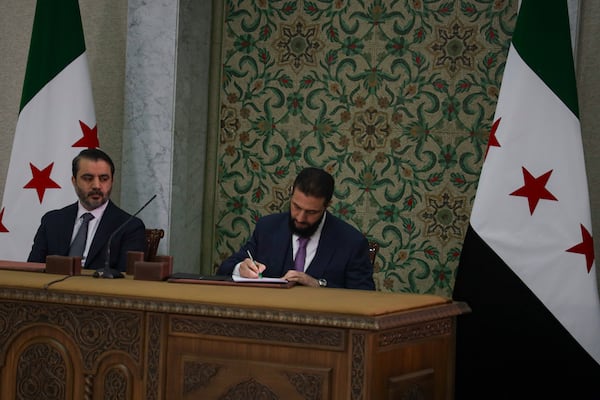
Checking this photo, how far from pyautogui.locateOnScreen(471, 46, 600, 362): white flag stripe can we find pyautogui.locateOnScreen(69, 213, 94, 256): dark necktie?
2110 mm

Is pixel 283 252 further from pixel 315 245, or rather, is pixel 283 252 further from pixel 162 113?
pixel 162 113

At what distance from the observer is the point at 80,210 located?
5066 mm

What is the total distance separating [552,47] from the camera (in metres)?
4.58

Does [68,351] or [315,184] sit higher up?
[315,184]

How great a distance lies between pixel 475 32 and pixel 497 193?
152 cm

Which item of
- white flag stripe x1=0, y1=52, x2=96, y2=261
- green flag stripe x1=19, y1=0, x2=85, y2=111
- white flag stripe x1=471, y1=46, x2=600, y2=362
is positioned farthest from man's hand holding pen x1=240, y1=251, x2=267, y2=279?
green flag stripe x1=19, y1=0, x2=85, y2=111

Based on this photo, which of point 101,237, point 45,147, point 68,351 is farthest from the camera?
point 45,147

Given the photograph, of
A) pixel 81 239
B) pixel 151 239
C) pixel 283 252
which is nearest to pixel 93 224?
pixel 81 239

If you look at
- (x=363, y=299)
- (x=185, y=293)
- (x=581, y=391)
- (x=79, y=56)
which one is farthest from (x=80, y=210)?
(x=581, y=391)

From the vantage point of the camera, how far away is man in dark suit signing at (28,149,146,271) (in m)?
4.92

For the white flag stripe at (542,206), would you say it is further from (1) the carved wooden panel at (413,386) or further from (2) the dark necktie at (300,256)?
(1) the carved wooden panel at (413,386)

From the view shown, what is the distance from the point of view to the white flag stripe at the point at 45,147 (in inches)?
223

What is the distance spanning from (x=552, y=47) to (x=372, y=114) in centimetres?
151

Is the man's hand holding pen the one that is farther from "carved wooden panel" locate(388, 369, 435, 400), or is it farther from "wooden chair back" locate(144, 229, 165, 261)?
"wooden chair back" locate(144, 229, 165, 261)
